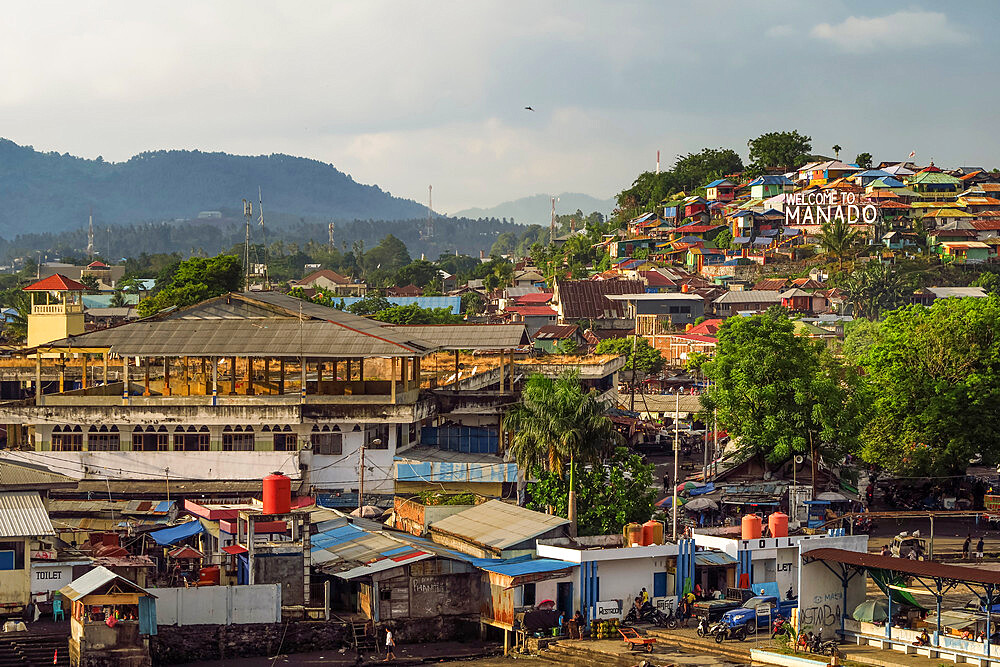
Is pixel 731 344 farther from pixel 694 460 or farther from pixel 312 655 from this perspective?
pixel 312 655

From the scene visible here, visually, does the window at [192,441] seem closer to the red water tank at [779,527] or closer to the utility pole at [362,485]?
the utility pole at [362,485]

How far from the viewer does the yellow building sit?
64562 mm

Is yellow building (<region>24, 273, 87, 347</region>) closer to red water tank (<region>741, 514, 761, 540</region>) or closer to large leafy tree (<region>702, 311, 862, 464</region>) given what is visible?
large leafy tree (<region>702, 311, 862, 464</region>)

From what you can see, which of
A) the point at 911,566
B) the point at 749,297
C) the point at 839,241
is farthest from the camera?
the point at 839,241

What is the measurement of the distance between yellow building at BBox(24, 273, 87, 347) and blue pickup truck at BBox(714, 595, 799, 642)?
138 feet

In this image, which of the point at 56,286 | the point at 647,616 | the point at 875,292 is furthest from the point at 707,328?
the point at 647,616

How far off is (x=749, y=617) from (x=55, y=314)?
43450mm

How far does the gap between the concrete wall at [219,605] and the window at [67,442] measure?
14.9 meters

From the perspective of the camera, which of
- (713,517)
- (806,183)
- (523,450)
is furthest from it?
(806,183)

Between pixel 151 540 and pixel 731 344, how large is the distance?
21672 mm

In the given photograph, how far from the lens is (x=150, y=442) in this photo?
43.9m

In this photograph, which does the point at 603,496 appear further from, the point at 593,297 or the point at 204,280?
the point at 593,297

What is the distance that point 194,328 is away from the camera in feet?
149

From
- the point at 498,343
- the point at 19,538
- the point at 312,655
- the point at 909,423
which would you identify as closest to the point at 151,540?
the point at 19,538
